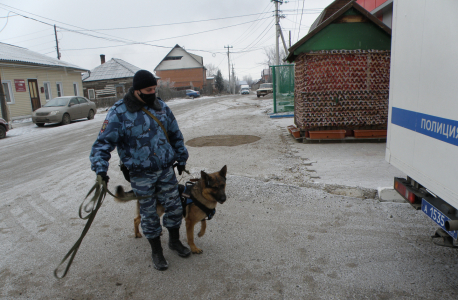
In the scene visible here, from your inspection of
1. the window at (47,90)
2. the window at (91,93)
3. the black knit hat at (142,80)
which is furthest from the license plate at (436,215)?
the window at (91,93)

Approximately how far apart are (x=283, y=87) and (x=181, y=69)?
54.4 m

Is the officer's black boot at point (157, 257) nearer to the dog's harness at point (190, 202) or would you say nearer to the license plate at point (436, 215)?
the dog's harness at point (190, 202)

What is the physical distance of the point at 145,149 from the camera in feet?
9.95

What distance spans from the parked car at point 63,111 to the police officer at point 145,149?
15611 mm

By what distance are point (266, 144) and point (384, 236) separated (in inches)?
218

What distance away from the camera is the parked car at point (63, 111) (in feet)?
54.1

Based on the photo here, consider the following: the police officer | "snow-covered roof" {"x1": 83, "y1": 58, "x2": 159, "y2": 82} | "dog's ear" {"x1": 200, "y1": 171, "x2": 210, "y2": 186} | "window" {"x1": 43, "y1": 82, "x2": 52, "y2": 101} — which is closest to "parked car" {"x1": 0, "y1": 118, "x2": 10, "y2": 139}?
"window" {"x1": 43, "y1": 82, "x2": 52, "y2": 101}

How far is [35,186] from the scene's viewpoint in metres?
6.16

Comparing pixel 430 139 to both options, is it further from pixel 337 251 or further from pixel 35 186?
pixel 35 186

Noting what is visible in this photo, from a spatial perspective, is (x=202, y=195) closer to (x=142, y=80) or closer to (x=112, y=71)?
(x=142, y=80)

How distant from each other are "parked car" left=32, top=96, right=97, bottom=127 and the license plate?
17348mm

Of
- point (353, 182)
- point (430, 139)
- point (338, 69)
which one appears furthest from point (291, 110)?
point (430, 139)

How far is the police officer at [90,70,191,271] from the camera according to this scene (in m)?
2.96

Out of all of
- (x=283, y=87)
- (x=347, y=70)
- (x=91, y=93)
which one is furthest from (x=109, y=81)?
(x=347, y=70)
